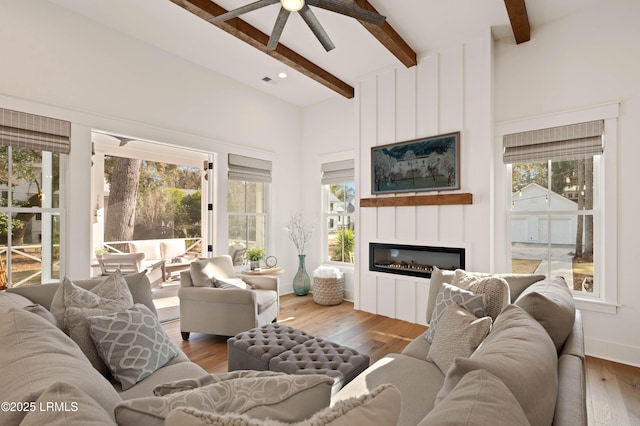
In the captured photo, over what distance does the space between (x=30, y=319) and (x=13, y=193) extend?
254 centimetres

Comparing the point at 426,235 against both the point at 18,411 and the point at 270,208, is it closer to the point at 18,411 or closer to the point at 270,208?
the point at 270,208

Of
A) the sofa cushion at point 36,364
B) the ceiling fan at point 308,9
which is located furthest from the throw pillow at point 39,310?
the ceiling fan at point 308,9

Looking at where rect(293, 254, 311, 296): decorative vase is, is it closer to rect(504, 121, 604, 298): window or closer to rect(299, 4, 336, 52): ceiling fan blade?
rect(504, 121, 604, 298): window

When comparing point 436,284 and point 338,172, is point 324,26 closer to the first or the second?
point 338,172

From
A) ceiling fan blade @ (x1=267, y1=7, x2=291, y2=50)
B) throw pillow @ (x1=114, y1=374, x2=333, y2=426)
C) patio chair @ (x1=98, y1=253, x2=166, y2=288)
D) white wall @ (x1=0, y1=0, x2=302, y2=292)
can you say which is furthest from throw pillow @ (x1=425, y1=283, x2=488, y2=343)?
patio chair @ (x1=98, y1=253, x2=166, y2=288)

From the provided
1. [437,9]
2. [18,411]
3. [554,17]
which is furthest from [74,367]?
[554,17]

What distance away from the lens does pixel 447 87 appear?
3639 millimetres

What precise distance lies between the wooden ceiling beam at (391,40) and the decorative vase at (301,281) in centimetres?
313

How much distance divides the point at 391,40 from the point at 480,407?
11.3 ft

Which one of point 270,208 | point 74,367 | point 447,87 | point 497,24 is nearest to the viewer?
point 74,367

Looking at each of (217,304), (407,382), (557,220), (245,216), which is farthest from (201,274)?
(557,220)

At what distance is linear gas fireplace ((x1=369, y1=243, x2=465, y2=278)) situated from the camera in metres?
3.67

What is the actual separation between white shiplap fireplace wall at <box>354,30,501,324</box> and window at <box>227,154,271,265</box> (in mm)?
1562

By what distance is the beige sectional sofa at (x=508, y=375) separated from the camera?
2.33 ft
